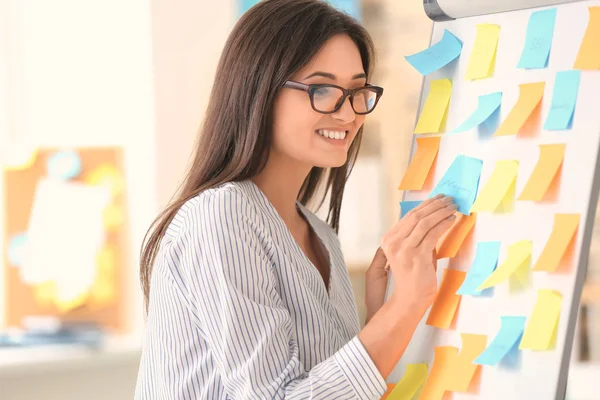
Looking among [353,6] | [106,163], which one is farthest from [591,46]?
[353,6]

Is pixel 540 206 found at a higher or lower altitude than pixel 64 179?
higher

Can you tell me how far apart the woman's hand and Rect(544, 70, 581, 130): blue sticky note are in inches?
8.8

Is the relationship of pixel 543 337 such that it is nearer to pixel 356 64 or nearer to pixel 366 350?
pixel 366 350

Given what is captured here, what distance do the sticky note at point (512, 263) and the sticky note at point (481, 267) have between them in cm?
2

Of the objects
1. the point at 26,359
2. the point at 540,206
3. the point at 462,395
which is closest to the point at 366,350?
the point at 462,395

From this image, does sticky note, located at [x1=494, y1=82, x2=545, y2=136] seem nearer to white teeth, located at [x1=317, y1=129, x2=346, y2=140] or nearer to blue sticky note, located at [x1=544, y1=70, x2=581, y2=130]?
blue sticky note, located at [x1=544, y1=70, x2=581, y2=130]

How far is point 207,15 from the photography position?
9.22 feet

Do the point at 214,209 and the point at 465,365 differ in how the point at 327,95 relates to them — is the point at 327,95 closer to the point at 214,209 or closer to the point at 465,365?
the point at 214,209

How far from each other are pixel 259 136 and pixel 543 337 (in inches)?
21.2

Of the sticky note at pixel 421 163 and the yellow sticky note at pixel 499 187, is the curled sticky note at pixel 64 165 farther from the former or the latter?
the yellow sticky note at pixel 499 187

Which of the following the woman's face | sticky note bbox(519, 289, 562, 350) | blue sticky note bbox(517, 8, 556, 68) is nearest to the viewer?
sticky note bbox(519, 289, 562, 350)

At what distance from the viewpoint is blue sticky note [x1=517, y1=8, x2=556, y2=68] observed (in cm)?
120

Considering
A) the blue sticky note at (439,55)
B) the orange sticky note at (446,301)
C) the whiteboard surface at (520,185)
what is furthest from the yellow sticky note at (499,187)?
the blue sticky note at (439,55)

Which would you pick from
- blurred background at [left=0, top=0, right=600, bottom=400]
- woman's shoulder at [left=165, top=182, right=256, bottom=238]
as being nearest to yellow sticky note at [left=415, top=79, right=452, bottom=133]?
woman's shoulder at [left=165, top=182, right=256, bottom=238]
